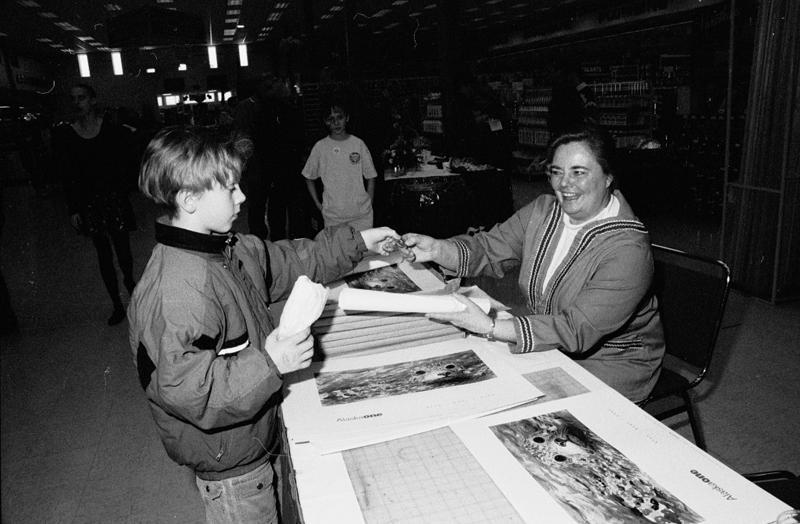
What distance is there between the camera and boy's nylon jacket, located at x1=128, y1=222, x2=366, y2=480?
1.15 metres

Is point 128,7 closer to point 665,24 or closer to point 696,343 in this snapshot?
point 665,24

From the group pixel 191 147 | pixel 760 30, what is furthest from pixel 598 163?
pixel 760 30

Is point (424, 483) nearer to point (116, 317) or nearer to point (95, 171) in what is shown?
point (95, 171)

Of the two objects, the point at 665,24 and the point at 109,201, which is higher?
the point at 665,24

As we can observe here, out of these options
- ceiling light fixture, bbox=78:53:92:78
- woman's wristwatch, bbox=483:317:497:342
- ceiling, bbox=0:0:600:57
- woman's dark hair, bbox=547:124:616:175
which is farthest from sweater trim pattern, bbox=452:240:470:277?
ceiling light fixture, bbox=78:53:92:78

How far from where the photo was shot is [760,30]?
13.4 ft

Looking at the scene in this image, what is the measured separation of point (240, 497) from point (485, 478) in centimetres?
70

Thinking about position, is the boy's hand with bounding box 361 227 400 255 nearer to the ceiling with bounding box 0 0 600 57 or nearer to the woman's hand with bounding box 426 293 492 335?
the woman's hand with bounding box 426 293 492 335

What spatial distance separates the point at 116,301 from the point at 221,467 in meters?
3.64

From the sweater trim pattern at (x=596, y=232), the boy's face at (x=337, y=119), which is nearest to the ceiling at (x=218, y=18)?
the boy's face at (x=337, y=119)

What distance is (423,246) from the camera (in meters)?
2.12

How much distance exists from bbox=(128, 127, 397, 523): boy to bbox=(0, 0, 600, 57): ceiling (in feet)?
23.3

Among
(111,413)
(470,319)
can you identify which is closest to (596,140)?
(470,319)

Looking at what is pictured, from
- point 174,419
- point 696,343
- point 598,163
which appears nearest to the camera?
point 174,419
